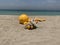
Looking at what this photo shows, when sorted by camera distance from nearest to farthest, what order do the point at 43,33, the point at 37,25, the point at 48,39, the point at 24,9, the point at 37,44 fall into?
the point at 37,44
the point at 48,39
the point at 43,33
the point at 37,25
the point at 24,9

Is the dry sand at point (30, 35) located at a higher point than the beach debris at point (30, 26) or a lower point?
lower

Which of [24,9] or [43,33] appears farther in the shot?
[24,9]

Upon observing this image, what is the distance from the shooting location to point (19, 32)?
5891 millimetres

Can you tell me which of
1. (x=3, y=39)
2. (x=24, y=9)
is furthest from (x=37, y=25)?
(x=24, y=9)

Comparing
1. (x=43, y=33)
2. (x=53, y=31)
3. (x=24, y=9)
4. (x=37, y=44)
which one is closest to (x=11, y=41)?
(x=37, y=44)

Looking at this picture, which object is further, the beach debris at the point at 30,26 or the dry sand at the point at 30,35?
the beach debris at the point at 30,26

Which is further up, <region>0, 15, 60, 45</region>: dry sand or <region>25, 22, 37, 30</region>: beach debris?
<region>25, 22, 37, 30</region>: beach debris

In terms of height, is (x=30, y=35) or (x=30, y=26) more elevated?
(x=30, y=26)

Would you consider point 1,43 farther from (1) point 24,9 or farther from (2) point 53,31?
(1) point 24,9

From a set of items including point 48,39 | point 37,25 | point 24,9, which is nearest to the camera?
point 48,39

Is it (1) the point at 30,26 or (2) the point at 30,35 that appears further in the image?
(1) the point at 30,26

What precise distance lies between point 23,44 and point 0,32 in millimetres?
1403

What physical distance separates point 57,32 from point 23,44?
1.59 meters

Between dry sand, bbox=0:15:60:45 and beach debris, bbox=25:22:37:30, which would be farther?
beach debris, bbox=25:22:37:30
